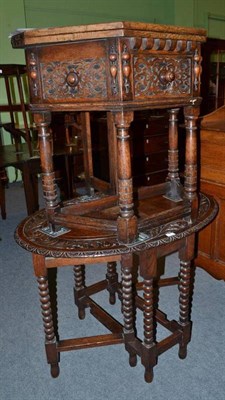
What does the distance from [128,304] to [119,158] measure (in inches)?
27.7

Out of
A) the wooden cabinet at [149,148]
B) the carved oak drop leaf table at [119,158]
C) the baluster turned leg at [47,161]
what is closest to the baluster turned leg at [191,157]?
the carved oak drop leaf table at [119,158]

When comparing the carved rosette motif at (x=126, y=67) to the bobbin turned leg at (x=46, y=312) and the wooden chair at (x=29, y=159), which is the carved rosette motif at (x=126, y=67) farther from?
the wooden chair at (x=29, y=159)

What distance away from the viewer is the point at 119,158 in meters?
1.33

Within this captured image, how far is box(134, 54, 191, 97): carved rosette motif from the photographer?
1263 millimetres

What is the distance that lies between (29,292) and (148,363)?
3.77ft

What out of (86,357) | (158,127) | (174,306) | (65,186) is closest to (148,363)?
(86,357)

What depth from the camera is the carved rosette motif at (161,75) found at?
1.26 meters

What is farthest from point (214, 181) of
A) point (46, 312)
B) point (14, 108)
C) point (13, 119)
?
point (14, 108)

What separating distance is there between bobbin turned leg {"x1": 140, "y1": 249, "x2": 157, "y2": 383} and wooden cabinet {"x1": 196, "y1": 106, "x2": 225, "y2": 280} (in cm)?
97

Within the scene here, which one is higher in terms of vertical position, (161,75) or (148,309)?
(161,75)

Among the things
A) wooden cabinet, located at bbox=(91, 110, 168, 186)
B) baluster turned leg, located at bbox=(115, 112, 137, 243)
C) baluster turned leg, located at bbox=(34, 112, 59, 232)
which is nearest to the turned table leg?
baluster turned leg, located at bbox=(115, 112, 137, 243)

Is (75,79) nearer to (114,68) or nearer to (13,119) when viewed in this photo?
(114,68)

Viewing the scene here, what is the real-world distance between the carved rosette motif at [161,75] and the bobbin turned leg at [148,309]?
61 centimetres

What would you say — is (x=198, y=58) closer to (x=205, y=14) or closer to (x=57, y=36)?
(x=57, y=36)
